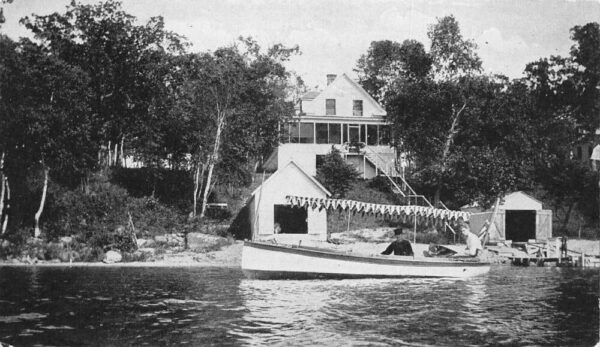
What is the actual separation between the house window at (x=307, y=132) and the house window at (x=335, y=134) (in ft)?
5.28

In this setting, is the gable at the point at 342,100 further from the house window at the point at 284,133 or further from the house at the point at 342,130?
the house window at the point at 284,133

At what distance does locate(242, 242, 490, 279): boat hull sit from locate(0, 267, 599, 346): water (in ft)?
1.58

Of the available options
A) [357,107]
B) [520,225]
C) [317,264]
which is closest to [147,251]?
[317,264]

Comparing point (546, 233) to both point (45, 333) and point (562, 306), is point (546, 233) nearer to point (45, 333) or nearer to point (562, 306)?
point (562, 306)

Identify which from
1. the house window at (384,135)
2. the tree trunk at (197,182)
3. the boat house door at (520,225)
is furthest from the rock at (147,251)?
the boat house door at (520,225)

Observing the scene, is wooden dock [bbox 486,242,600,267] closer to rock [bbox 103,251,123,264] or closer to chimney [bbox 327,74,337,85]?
rock [bbox 103,251,123,264]

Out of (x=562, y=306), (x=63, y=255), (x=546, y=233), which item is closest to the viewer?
(x=562, y=306)

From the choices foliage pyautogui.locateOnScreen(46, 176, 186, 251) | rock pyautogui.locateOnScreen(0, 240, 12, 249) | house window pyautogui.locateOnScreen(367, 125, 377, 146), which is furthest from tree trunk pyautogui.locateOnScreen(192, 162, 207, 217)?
house window pyautogui.locateOnScreen(367, 125, 377, 146)

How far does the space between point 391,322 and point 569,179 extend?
32.0 metres

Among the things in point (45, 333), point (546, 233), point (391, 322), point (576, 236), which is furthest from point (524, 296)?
point (576, 236)

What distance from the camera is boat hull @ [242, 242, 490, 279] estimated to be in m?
23.6

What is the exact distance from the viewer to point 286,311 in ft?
55.8

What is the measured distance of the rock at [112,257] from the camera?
30531mm

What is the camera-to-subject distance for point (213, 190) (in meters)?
48.1
